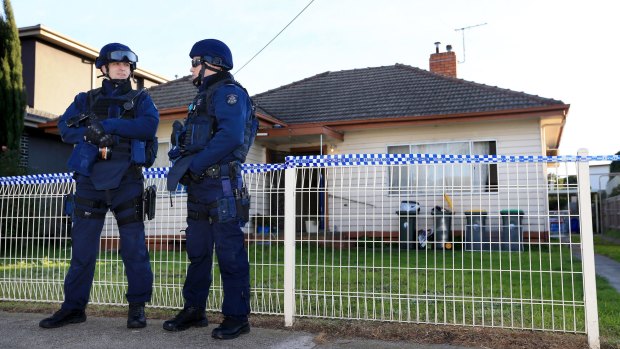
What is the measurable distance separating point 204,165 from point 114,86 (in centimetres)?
111

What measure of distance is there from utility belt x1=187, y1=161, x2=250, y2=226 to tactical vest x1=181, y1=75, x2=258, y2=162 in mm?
146

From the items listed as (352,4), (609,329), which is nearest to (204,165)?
(609,329)

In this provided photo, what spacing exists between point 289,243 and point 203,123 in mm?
1075

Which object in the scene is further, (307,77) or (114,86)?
(307,77)

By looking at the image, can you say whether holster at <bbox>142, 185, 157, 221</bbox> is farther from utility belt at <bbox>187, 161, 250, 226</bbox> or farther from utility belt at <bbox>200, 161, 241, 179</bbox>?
utility belt at <bbox>200, 161, 241, 179</bbox>

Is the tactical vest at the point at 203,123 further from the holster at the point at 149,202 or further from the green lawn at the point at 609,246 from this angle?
the green lawn at the point at 609,246

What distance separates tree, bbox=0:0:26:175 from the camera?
1134 centimetres

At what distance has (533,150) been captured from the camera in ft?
38.4

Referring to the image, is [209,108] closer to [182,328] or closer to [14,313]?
[182,328]

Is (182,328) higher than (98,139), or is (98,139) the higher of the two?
(98,139)

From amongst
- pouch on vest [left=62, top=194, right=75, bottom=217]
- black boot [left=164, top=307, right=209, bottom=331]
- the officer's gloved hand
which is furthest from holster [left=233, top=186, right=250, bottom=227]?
pouch on vest [left=62, top=194, right=75, bottom=217]

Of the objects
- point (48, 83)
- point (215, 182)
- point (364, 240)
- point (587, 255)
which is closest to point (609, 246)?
point (587, 255)

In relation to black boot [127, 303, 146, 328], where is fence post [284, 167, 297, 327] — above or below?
above

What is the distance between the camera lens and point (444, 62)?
16.1 meters
